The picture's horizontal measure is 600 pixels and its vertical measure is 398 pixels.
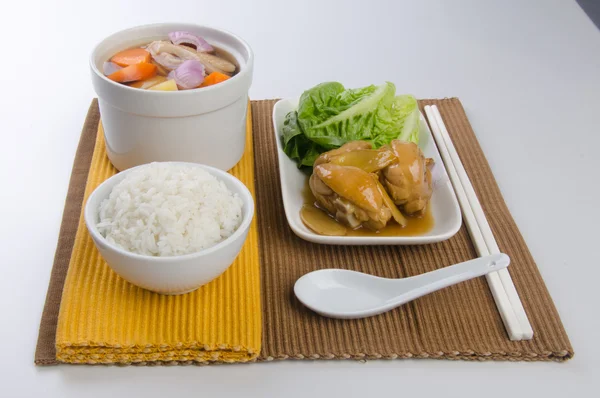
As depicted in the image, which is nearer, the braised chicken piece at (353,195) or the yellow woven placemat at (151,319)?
the yellow woven placemat at (151,319)

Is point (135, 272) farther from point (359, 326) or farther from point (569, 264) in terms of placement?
point (569, 264)

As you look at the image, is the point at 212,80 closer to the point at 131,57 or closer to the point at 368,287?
the point at 131,57

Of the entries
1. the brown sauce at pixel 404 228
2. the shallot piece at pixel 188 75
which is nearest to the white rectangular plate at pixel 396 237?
the brown sauce at pixel 404 228

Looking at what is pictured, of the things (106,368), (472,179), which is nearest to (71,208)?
(106,368)

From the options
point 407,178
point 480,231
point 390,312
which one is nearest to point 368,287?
point 390,312

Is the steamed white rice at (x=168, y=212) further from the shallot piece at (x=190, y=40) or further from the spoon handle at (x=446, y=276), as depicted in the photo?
the shallot piece at (x=190, y=40)

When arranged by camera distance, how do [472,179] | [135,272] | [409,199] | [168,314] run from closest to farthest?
[135,272] → [168,314] → [409,199] → [472,179]

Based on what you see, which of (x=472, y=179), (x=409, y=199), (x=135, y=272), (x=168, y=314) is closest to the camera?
(x=135, y=272)
